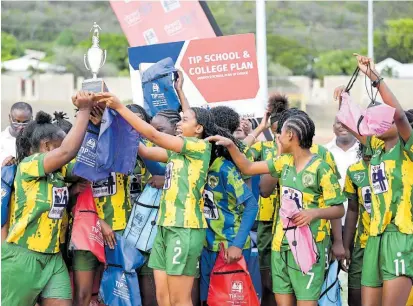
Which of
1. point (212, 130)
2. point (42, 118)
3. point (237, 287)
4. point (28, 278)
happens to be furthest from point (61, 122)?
point (237, 287)

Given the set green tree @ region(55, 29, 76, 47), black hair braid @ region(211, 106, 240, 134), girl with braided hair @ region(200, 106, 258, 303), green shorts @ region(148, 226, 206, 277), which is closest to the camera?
green shorts @ region(148, 226, 206, 277)

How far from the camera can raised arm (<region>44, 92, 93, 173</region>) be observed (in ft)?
20.6

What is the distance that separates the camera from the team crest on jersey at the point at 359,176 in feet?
22.9

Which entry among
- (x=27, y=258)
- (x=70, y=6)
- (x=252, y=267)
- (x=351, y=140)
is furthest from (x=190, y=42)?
(x=70, y=6)

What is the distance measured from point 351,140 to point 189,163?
8.27ft

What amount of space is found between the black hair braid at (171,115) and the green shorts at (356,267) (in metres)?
1.71

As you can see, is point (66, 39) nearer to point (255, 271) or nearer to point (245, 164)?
point (255, 271)

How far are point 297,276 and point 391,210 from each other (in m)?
0.80

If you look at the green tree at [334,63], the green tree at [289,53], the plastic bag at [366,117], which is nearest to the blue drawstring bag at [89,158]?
the plastic bag at [366,117]

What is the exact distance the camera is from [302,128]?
671 centimetres

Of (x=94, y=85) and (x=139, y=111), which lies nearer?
(x=94, y=85)

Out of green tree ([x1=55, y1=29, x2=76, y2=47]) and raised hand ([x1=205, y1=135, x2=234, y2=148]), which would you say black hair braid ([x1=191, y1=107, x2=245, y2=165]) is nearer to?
raised hand ([x1=205, y1=135, x2=234, y2=148])

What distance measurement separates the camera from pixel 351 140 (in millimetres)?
8656

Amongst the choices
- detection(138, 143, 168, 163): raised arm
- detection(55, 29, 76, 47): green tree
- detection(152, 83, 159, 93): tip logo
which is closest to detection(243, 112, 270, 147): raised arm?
detection(152, 83, 159, 93): tip logo
